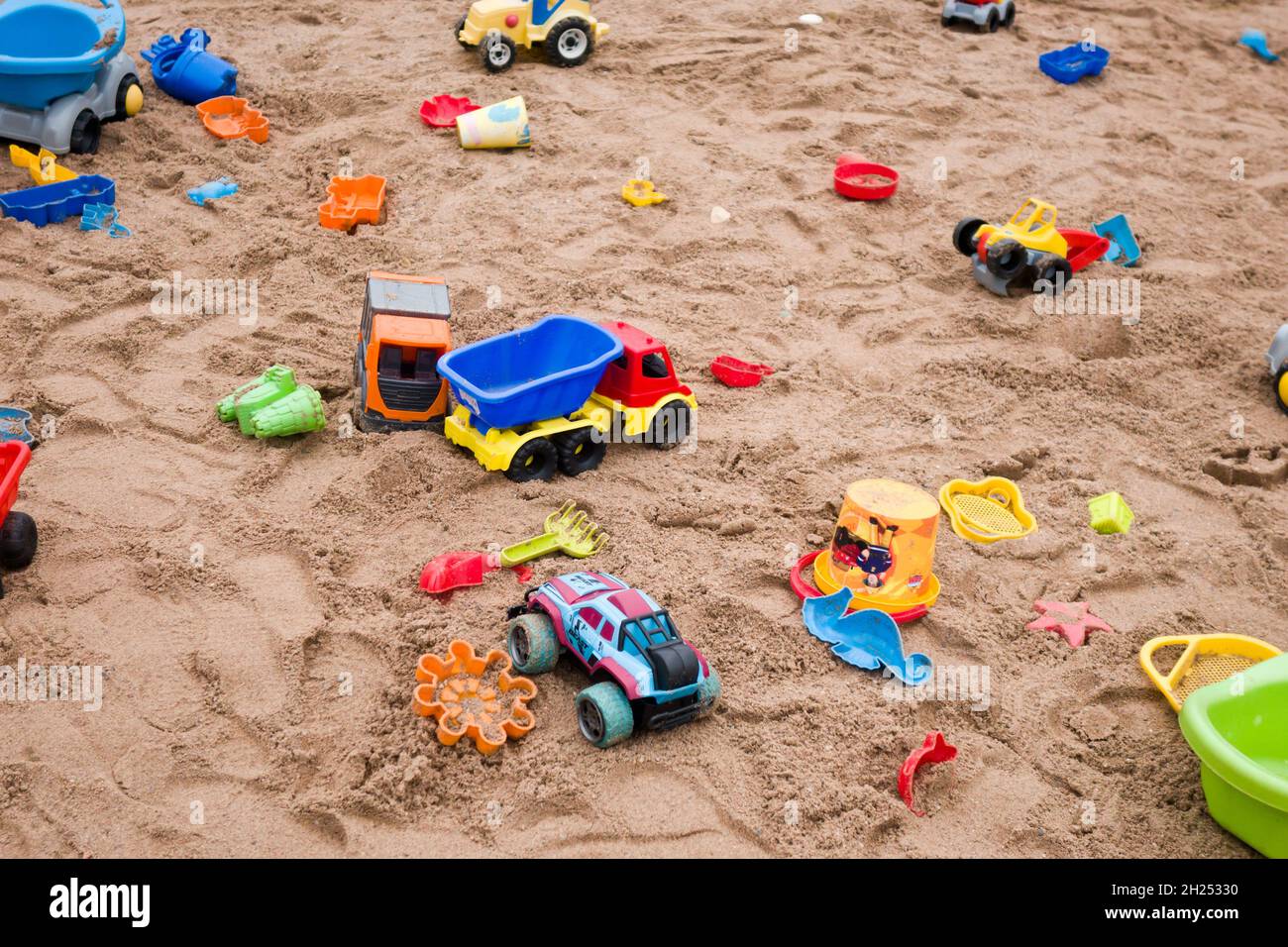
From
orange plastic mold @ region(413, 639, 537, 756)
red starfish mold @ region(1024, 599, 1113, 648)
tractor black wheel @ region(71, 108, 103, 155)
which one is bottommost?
red starfish mold @ region(1024, 599, 1113, 648)

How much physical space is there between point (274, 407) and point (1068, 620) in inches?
86.9

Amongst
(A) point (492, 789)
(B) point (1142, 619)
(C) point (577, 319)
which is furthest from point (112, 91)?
(B) point (1142, 619)

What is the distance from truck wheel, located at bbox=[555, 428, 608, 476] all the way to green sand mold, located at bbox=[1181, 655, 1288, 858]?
165 centimetres

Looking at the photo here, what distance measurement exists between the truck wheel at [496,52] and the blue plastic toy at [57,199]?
1.92m

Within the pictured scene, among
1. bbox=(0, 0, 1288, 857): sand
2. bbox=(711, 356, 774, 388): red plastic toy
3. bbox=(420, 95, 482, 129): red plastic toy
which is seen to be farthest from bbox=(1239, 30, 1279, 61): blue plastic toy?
bbox=(711, 356, 774, 388): red plastic toy

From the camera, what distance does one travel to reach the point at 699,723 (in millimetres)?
2510

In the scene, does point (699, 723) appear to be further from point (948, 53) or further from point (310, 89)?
point (948, 53)

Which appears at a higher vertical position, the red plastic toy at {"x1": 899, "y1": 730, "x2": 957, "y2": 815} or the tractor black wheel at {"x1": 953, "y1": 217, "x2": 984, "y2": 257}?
the tractor black wheel at {"x1": 953, "y1": 217, "x2": 984, "y2": 257}

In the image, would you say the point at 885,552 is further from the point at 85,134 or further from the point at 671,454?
the point at 85,134

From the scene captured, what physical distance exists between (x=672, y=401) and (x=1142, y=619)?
4.56 ft

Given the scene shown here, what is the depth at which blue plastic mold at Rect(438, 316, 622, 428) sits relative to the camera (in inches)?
122

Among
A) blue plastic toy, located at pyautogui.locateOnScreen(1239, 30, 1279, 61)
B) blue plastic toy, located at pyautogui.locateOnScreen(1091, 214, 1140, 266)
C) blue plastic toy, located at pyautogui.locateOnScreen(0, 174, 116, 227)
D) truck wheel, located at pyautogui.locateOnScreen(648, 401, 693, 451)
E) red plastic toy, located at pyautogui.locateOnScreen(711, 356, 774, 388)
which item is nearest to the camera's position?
truck wheel, located at pyautogui.locateOnScreen(648, 401, 693, 451)

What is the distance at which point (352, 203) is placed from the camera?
446 cm

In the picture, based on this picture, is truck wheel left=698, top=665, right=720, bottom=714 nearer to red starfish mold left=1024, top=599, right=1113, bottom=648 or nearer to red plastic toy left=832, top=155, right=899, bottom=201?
red starfish mold left=1024, top=599, right=1113, bottom=648
